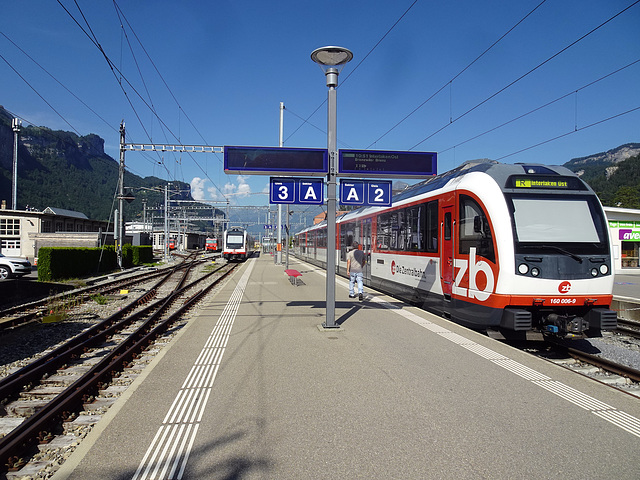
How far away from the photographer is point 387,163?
9.01 metres

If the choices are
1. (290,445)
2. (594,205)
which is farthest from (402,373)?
(594,205)

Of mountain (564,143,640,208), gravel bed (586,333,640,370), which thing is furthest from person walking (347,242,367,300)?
mountain (564,143,640,208)

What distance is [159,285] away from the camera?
18.8 meters

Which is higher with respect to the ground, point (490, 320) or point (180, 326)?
point (490, 320)

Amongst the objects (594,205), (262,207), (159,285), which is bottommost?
(159,285)

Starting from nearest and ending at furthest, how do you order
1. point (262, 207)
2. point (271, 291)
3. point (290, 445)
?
point (290, 445) < point (271, 291) < point (262, 207)

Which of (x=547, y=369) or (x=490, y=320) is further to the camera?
(x=490, y=320)

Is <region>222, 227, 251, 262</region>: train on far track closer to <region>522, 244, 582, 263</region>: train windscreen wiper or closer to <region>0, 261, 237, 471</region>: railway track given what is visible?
<region>0, 261, 237, 471</region>: railway track

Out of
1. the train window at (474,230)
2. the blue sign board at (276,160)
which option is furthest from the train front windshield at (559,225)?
the blue sign board at (276,160)

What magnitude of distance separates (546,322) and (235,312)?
6.71 metres

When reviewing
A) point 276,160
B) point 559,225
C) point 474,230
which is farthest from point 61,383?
point 559,225

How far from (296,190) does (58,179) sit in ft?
442

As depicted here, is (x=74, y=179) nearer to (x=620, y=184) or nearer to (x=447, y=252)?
(x=620, y=184)

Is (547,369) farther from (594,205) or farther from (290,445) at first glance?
(290,445)
